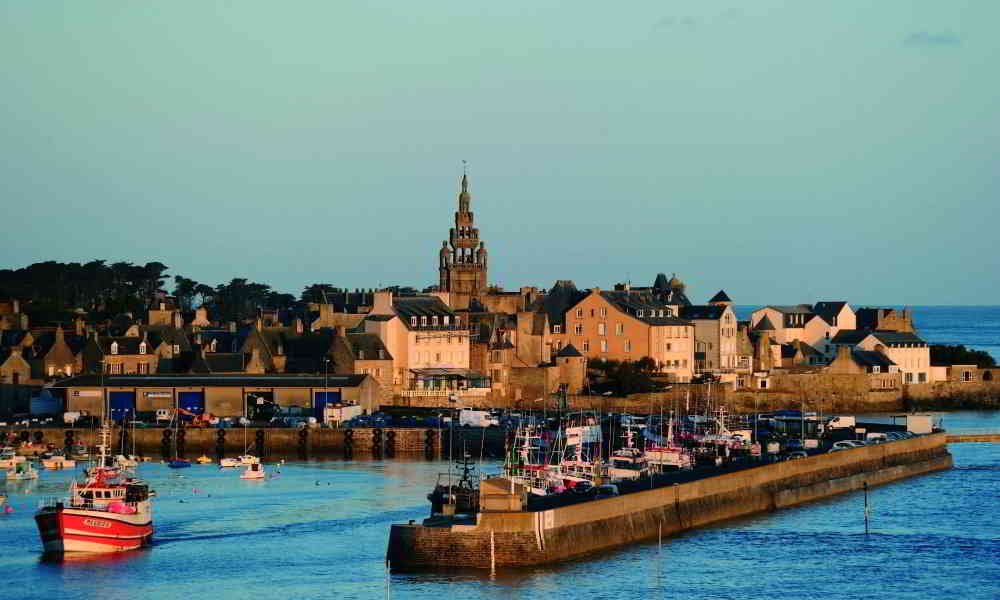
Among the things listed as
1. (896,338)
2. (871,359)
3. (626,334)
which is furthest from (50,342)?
(896,338)

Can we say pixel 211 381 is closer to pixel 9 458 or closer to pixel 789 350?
pixel 9 458

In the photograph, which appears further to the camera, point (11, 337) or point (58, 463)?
point (11, 337)

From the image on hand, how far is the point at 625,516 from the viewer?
64.6 m

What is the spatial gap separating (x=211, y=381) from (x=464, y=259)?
37.4 meters

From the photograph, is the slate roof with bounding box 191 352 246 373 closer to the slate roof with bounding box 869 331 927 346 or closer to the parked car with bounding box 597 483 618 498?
the slate roof with bounding box 869 331 927 346

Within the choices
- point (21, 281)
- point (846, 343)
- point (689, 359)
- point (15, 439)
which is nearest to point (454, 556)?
point (15, 439)

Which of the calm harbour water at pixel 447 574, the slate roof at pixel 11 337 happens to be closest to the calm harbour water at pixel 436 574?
the calm harbour water at pixel 447 574

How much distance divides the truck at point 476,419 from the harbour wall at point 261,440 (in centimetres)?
334

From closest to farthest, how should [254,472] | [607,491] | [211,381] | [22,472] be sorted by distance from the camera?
1. [607,491]
2. [254,472]
3. [22,472]
4. [211,381]

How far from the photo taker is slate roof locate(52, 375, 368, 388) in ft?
347

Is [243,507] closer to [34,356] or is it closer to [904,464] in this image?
[904,464]

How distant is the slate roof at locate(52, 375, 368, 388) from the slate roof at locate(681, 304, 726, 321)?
30949 millimetres

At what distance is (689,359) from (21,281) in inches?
2698

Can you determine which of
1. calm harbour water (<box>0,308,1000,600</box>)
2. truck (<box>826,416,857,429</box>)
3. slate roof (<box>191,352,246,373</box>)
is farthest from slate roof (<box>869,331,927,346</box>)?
calm harbour water (<box>0,308,1000,600</box>)
